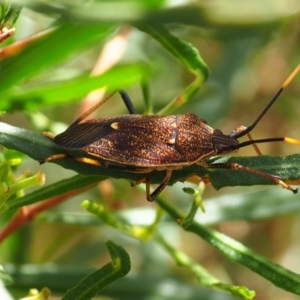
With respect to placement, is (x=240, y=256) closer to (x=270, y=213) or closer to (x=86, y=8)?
(x=270, y=213)

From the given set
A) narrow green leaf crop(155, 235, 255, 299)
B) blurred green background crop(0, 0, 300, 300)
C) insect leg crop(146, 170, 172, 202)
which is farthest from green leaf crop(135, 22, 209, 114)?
narrow green leaf crop(155, 235, 255, 299)

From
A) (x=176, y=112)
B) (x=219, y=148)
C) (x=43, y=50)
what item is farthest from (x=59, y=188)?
(x=176, y=112)

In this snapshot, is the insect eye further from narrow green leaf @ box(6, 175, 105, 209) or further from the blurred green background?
narrow green leaf @ box(6, 175, 105, 209)

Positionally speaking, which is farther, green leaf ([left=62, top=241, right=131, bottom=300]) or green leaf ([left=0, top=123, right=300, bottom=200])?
green leaf ([left=0, top=123, right=300, bottom=200])

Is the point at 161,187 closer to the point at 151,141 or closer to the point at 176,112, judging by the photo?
the point at 151,141

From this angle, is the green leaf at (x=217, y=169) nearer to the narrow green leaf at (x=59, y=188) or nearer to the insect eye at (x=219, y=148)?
the narrow green leaf at (x=59, y=188)

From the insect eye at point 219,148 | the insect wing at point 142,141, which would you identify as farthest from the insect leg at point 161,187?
the insect eye at point 219,148
